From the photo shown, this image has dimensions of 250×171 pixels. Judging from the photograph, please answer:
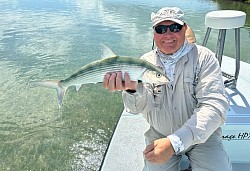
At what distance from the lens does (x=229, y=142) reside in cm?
256

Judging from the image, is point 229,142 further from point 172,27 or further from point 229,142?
point 172,27

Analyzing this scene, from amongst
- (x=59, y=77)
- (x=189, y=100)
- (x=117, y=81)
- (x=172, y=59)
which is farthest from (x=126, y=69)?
(x=59, y=77)

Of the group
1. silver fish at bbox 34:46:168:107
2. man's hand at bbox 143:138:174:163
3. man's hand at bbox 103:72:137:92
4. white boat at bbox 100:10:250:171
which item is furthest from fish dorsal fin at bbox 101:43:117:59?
white boat at bbox 100:10:250:171

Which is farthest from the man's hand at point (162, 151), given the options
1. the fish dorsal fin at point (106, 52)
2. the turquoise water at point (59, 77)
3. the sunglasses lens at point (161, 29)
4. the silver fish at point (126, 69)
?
the turquoise water at point (59, 77)

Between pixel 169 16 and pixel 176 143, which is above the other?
pixel 169 16

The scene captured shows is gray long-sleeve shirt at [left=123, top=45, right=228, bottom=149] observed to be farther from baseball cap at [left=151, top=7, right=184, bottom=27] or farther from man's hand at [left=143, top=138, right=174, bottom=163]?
baseball cap at [left=151, top=7, right=184, bottom=27]

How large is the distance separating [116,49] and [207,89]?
668 centimetres

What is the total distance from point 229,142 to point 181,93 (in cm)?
85

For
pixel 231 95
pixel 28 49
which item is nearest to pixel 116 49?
pixel 28 49

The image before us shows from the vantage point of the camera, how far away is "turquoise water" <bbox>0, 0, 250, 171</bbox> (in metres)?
3.83

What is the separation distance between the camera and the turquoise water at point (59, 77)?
12.6ft

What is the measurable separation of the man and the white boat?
0.33 meters

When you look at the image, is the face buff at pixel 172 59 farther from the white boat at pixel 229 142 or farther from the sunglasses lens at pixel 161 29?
the white boat at pixel 229 142

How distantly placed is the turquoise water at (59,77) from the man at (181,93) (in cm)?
172
